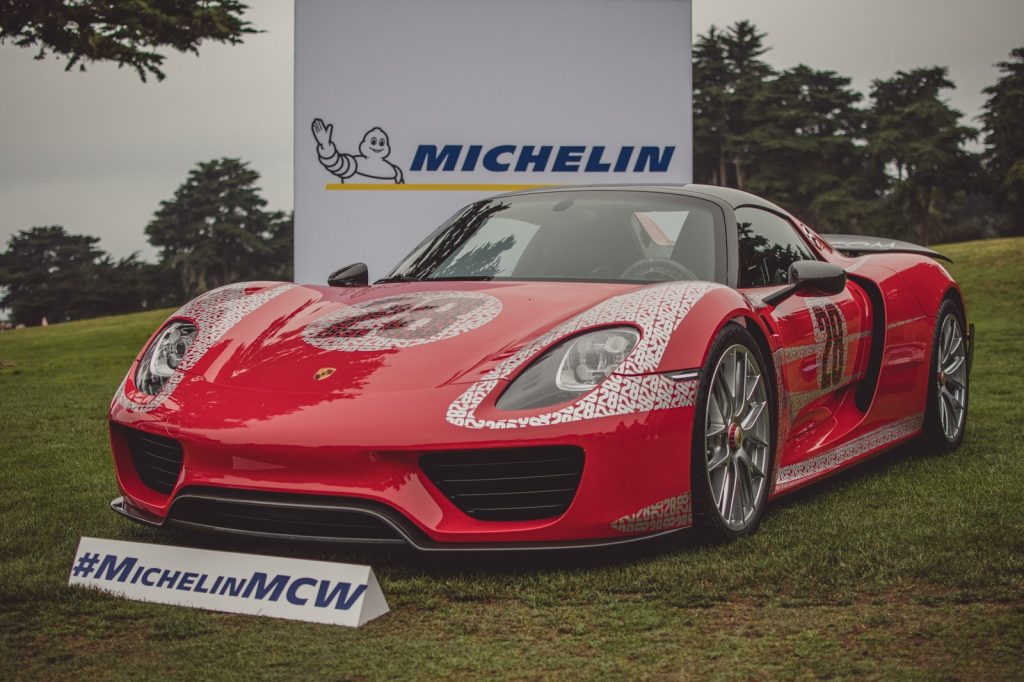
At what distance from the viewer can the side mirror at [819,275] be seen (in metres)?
4.27

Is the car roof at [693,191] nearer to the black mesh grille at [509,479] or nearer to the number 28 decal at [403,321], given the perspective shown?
the number 28 decal at [403,321]

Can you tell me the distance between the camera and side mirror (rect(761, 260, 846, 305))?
426 centimetres

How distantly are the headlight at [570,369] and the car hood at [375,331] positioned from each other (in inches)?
4.3

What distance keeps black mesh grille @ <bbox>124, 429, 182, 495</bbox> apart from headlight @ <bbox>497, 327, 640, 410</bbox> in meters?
1.06

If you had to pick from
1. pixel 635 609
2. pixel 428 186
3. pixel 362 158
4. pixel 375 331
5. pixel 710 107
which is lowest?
pixel 635 609

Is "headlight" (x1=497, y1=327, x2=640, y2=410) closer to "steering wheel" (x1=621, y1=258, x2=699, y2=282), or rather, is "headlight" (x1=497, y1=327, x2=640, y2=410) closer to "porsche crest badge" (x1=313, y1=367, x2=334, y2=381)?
"porsche crest badge" (x1=313, y1=367, x2=334, y2=381)

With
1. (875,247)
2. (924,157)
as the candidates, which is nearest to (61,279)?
(924,157)

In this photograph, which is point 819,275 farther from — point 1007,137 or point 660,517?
point 1007,137

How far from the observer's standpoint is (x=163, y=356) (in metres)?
3.90

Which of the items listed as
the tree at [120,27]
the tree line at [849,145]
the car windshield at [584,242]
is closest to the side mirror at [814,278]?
the car windshield at [584,242]

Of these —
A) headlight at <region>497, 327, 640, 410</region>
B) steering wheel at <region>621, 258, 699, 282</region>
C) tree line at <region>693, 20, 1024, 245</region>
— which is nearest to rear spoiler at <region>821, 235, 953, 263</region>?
steering wheel at <region>621, 258, 699, 282</region>

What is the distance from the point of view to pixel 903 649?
2574mm

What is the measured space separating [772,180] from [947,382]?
48.7 m

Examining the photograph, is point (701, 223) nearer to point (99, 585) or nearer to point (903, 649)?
point (903, 649)
